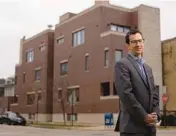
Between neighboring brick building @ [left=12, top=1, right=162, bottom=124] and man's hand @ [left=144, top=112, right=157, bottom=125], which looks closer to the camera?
man's hand @ [left=144, top=112, right=157, bottom=125]

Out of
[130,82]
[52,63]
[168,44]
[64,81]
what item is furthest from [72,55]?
[130,82]

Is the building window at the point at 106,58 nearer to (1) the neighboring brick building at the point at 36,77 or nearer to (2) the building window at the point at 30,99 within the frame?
(1) the neighboring brick building at the point at 36,77

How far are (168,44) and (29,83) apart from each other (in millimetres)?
24474

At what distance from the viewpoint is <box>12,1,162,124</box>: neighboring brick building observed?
4178cm

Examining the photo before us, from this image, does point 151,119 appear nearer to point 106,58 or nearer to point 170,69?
point 106,58

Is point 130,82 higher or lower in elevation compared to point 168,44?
lower

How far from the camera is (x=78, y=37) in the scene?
159 ft

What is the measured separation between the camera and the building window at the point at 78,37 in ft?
156

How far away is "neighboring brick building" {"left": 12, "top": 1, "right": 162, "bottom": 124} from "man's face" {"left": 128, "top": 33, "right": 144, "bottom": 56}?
104 feet

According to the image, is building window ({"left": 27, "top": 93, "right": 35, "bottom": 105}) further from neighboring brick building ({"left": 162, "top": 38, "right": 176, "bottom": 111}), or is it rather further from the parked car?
neighboring brick building ({"left": 162, "top": 38, "right": 176, "bottom": 111})

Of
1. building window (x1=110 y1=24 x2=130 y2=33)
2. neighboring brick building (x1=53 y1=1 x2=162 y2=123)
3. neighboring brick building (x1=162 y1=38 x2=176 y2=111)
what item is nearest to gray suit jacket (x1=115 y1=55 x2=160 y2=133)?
neighboring brick building (x1=53 y1=1 x2=162 y2=123)

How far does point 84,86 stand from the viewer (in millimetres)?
46250

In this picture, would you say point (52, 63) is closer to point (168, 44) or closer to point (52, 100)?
point (52, 100)

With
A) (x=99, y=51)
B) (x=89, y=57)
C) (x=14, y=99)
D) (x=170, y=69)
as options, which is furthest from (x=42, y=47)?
(x=170, y=69)
